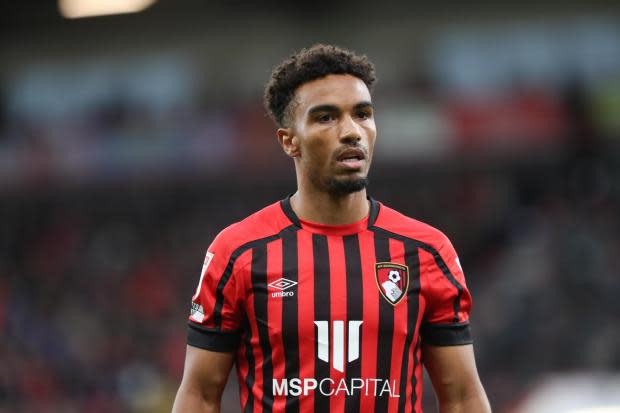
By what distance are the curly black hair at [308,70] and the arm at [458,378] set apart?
3.05 feet

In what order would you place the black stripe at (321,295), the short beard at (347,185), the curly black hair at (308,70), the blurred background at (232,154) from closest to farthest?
the black stripe at (321,295)
the short beard at (347,185)
the curly black hair at (308,70)
the blurred background at (232,154)

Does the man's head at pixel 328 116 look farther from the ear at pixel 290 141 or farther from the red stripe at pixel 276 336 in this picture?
the red stripe at pixel 276 336

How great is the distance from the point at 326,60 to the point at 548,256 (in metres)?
12.9

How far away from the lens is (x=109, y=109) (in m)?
19.8

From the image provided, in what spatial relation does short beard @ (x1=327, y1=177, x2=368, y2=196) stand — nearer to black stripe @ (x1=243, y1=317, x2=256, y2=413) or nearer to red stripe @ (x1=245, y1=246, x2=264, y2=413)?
red stripe @ (x1=245, y1=246, x2=264, y2=413)

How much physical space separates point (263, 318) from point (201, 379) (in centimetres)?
30

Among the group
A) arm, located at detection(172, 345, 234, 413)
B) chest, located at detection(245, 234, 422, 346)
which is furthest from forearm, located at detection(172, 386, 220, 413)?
chest, located at detection(245, 234, 422, 346)

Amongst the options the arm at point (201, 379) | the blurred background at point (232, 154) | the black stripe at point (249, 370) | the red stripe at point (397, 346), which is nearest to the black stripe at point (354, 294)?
the red stripe at point (397, 346)

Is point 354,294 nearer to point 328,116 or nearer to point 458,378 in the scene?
point 458,378

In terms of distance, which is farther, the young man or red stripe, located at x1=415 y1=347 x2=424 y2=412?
red stripe, located at x1=415 y1=347 x2=424 y2=412

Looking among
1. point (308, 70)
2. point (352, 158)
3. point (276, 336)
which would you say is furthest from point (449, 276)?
point (308, 70)

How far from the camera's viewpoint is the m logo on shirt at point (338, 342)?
3271mm

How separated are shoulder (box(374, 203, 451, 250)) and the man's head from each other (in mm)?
218

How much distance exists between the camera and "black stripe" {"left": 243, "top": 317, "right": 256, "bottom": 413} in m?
3.36
